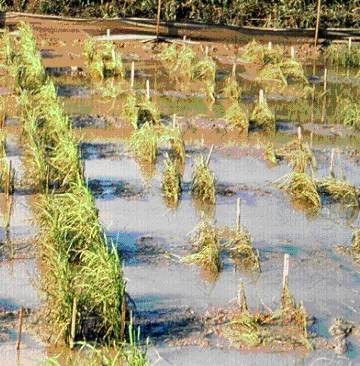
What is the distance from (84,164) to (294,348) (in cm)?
387

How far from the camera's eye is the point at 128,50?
15.0m

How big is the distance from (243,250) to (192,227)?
0.75m

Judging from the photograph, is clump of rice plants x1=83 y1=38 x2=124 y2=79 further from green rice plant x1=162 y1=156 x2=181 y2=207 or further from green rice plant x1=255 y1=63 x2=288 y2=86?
green rice plant x1=162 y1=156 x2=181 y2=207

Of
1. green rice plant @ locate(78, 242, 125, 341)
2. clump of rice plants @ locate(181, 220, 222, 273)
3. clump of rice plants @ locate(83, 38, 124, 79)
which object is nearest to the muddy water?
clump of rice plants @ locate(181, 220, 222, 273)

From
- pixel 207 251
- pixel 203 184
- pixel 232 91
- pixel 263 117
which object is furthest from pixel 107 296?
pixel 232 91

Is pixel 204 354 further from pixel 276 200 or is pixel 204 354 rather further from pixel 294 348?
pixel 276 200

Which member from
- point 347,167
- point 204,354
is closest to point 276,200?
point 347,167

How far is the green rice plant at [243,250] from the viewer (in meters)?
7.04

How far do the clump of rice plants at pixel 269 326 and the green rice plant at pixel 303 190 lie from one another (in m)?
2.18

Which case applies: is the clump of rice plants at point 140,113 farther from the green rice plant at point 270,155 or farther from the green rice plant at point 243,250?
the green rice plant at point 243,250

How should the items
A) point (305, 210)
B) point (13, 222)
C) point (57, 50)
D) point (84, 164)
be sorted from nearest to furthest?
point (13, 222) → point (305, 210) → point (84, 164) → point (57, 50)

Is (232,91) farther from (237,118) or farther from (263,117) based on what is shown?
(237,118)

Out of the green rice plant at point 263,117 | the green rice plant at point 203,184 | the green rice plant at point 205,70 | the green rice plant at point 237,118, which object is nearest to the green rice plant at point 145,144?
the green rice plant at point 203,184

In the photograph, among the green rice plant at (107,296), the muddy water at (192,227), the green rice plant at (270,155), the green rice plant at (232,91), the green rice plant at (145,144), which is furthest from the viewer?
the green rice plant at (232,91)
